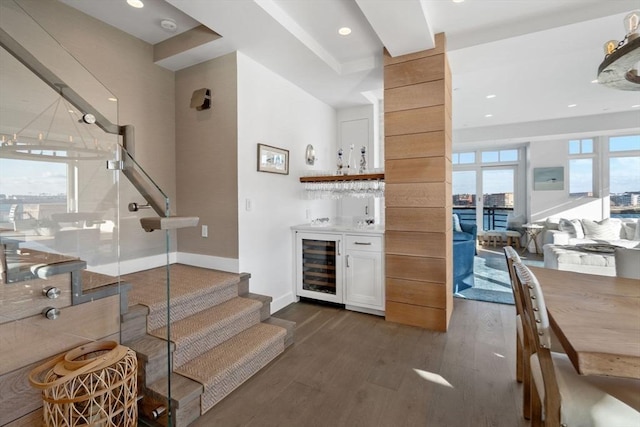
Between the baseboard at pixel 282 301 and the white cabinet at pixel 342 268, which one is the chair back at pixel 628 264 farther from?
the baseboard at pixel 282 301

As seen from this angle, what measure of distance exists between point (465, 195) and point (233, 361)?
844 centimetres

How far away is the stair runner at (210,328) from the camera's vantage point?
1.95m

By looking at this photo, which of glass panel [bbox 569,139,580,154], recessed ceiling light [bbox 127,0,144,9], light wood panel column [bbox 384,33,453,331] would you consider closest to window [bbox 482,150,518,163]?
glass panel [bbox 569,139,580,154]

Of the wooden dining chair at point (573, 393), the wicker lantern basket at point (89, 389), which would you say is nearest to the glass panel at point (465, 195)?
the wooden dining chair at point (573, 393)

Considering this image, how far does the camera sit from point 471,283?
13.6 ft

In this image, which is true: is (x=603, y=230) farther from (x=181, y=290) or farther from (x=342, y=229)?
(x=181, y=290)

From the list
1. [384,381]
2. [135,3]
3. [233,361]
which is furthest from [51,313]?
[135,3]

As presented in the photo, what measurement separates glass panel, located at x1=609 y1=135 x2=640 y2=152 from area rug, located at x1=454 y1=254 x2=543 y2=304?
396 cm

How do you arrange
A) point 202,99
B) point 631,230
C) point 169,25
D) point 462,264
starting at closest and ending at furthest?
point 169,25, point 202,99, point 462,264, point 631,230

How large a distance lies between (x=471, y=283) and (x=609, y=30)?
3.03 metres

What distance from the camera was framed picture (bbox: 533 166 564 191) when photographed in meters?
7.20

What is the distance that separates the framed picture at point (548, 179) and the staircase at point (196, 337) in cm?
Result: 757

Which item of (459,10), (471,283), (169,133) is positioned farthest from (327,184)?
(471,283)

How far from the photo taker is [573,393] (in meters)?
1.22
